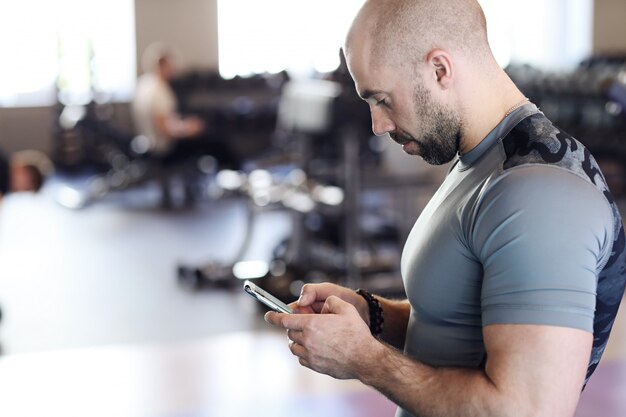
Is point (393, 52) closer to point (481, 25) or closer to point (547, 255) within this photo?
point (481, 25)

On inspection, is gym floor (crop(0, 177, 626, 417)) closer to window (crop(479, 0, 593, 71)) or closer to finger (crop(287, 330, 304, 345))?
finger (crop(287, 330, 304, 345))

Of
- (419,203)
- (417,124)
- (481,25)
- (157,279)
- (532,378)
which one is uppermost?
(481,25)

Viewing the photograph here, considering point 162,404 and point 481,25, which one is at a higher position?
point 481,25

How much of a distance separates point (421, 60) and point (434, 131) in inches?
3.9

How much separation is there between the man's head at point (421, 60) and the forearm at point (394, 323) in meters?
0.37

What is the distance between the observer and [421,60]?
4.01ft

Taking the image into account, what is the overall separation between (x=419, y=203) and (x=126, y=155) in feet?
14.4

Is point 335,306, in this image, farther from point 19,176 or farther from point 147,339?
point 147,339

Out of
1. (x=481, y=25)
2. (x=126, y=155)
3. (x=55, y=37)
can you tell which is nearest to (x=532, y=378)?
(x=481, y=25)

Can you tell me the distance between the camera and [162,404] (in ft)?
10.8

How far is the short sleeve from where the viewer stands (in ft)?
3.61

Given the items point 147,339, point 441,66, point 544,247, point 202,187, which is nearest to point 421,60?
point 441,66

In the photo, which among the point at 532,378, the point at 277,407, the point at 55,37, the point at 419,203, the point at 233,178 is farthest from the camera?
the point at 55,37

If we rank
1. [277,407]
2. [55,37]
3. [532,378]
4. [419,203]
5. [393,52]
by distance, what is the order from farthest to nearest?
1. [55,37]
2. [419,203]
3. [277,407]
4. [393,52]
5. [532,378]
